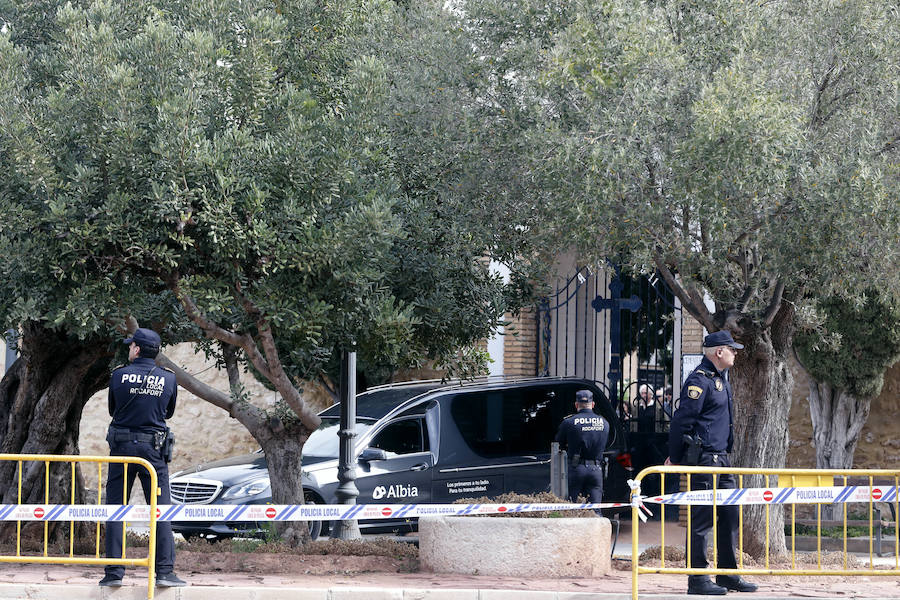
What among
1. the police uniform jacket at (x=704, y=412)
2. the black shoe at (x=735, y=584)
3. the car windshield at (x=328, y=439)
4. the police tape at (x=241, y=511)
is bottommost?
the black shoe at (x=735, y=584)

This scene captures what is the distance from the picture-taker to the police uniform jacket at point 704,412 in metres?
7.89

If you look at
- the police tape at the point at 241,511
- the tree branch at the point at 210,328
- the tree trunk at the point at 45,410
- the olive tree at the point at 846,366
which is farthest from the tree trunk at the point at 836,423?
the tree trunk at the point at 45,410

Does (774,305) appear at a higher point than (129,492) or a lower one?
higher

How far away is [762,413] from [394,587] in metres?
4.57

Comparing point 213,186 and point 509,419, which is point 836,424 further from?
point 213,186

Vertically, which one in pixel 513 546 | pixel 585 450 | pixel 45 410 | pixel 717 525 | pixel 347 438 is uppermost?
pixel 45 410

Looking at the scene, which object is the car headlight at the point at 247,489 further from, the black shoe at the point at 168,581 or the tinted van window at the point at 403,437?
the black shoe at the point at 168,581

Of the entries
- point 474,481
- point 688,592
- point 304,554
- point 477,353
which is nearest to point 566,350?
point 474,481

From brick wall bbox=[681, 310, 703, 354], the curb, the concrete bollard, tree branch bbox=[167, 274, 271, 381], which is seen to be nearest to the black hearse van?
brick wall bbox=[681, 310, 703, 354]

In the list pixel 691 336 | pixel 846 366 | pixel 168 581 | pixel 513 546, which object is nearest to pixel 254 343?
pixel 168 581

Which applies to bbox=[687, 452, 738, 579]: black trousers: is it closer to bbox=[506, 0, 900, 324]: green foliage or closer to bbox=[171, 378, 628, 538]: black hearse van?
bbox=[506, 0, 900, 324]: green foliage

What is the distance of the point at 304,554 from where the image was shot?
31.4 ft

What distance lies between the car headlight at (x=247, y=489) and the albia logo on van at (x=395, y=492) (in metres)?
1.22

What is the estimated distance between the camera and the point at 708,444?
26.0 ft
